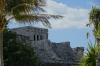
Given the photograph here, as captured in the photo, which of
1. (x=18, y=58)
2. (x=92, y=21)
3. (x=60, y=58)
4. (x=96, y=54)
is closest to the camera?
(x=96, y=54)

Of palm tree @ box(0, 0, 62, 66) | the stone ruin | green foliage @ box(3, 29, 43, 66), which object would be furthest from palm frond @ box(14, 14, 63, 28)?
the stone ruin

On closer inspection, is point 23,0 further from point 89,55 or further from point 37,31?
point 37,31

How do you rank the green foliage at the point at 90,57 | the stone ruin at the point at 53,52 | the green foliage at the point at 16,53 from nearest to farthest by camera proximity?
the green foliage at the point at 90,57 < the green foliage at the point at 16,53 < the stone ruin at the point at 53,52

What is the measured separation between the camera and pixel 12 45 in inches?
1218

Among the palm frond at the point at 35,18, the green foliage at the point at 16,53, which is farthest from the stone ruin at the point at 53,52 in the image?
the palm frond at the point at 35,18

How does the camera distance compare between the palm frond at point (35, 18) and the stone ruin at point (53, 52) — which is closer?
the palm frond at point (35, 18)

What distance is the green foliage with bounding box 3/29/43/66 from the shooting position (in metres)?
30.0

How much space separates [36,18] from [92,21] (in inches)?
357

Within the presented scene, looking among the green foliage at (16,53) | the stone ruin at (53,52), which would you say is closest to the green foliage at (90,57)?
the green foliage at (16,53)

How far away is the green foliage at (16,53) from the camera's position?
98.4 ft

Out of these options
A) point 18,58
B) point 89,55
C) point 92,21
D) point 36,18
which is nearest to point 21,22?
point 36,18

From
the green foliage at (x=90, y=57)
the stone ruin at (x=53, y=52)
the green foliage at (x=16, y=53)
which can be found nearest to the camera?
the green foliage at (x=90, y=57)

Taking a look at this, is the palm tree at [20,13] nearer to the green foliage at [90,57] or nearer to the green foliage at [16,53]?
the green foliage at [90,57]

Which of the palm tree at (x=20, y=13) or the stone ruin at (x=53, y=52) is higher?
the palm tree at (x=20, y=13)
